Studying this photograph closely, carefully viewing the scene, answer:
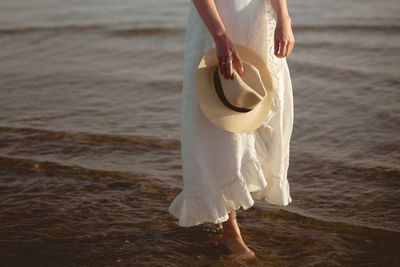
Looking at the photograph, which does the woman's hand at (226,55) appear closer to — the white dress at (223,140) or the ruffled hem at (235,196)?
the white dress at (223,140)

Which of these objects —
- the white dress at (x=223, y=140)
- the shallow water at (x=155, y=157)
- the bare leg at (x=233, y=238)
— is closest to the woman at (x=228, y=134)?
the white dress at (x=223, y=140)

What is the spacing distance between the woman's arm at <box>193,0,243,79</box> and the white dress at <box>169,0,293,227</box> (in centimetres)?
14

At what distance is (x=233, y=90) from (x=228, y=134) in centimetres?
26

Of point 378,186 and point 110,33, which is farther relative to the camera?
point 110,33

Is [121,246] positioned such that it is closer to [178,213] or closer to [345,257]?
[178,213]

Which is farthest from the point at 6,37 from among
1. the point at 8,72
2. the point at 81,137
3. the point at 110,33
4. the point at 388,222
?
the point at 388,222

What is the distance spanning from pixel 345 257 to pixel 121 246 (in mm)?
1341

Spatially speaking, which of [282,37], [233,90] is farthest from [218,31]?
[282,37]

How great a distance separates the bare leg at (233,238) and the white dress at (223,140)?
0.28 m

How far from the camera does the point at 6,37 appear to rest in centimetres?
955

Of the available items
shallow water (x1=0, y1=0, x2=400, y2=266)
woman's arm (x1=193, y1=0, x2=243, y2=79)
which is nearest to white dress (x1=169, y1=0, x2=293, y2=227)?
woman's arm (x1=193, y1=0, x2=243, y2=79)

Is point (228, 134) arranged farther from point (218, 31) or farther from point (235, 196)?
point (218, 31)

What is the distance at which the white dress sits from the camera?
2.77 meters

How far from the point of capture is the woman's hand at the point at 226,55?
258 cm
